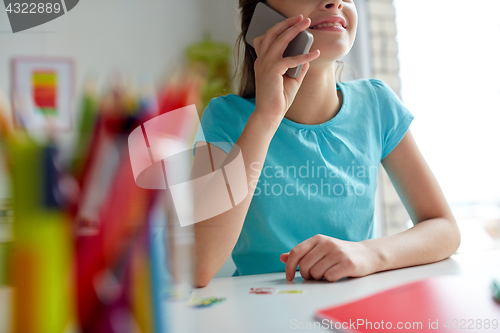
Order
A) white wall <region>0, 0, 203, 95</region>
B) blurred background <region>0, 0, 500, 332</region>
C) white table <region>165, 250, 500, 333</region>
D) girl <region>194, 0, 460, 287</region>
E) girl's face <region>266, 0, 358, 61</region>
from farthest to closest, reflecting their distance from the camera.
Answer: white wall <region>0, 0, 203, 95</region>
girl's face <region>266, 0, 358, 61</region>
girl <region>194, 0, 460, 287</region>
white table <region>165, 250, 500, 333</region>
blurred background <region>0, 0, 500, 332</region>

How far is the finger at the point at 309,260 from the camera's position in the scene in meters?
0.48

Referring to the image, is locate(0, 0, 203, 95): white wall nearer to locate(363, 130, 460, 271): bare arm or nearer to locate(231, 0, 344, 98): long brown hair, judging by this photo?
locate(231, 0, 344, 98): long brown hair

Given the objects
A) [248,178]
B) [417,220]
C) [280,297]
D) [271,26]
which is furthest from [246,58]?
[280,297]

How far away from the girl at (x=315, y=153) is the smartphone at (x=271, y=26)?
1 centimetres

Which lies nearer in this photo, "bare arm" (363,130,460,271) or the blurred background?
the blurred background

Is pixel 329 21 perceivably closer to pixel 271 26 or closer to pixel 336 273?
pixel 271 26

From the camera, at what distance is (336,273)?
46 centimetres

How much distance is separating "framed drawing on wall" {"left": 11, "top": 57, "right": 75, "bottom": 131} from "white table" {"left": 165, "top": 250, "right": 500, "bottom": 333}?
104 mm

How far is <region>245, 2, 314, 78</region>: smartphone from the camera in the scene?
0.58 metres

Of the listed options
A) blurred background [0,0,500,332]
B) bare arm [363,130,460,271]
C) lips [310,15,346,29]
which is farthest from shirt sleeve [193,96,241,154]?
blurred background [0,0,500,332]

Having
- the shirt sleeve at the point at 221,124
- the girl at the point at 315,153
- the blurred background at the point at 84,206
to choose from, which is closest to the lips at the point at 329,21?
the girl at the point at 315,153

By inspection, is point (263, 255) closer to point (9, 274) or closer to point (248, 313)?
point (248, 313)

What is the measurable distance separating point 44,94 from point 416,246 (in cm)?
57

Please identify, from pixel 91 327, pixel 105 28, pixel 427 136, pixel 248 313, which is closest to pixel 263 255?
pixel 248 313
